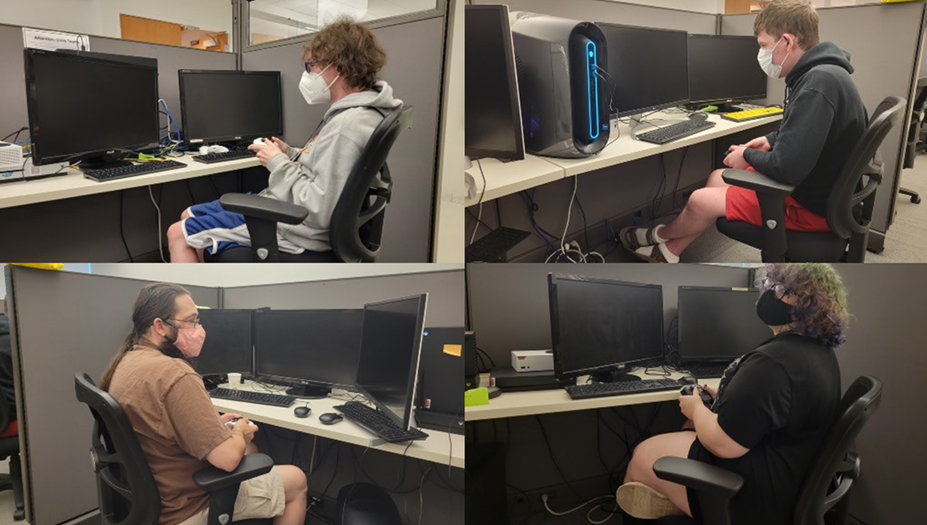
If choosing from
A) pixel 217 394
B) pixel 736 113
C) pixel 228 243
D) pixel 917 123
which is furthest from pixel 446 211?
pixel 917 123

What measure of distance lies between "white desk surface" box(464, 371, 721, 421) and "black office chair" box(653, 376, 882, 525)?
1.20ft

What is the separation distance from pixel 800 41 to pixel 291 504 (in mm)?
1944

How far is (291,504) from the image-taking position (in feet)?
4.83

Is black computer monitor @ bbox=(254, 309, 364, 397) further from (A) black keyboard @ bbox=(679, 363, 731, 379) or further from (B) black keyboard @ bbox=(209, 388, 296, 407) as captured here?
(A) black keyboard @ bbox=(679, 363, 731, 379)

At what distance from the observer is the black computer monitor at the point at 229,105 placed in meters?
2.30

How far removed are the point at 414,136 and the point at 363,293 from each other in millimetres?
744

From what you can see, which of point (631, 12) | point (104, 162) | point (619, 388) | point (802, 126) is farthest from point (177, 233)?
point (631, 12)

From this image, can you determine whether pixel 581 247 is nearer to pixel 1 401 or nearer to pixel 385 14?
pixel 385 14

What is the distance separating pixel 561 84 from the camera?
1464mm

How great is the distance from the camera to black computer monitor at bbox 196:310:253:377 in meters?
1.42

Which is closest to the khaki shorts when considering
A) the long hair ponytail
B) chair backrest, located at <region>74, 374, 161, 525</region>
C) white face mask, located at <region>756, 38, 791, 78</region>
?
chair backrest, located at <region>74, 374, 161, 525</region>

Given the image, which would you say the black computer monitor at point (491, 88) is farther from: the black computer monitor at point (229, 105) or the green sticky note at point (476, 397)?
the black computer monitor at point (229, 105)

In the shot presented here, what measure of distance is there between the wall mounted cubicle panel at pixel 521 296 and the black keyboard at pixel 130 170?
112 centimetres

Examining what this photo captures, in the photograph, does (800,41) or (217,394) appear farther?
(800,41)
